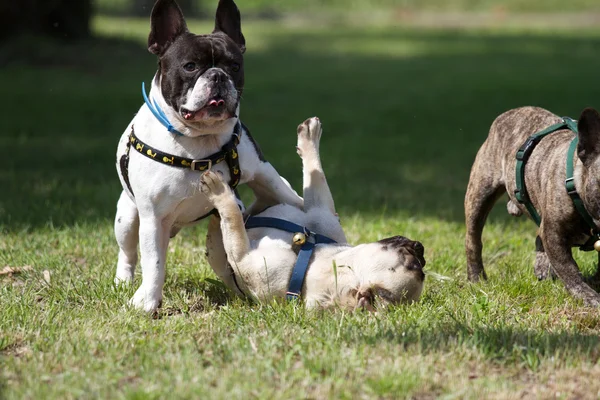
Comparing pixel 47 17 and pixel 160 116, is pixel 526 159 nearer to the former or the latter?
pixel 160 116

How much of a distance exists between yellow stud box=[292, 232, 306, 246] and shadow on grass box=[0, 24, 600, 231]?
8.93ft

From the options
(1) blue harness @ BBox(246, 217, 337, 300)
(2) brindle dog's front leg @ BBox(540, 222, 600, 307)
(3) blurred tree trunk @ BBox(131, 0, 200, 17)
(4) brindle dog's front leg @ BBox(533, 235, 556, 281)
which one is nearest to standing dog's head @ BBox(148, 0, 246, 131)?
(1) blue harness @ BBox(246, 217, 337, 300)

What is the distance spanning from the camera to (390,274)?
14.5 feet

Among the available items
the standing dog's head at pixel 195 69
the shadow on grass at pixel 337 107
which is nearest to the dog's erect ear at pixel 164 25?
the standing dog's head at pixel 195 69

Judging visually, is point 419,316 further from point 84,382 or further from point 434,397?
point 84,382

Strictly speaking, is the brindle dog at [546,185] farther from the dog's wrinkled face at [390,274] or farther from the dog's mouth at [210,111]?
the dog's mouth at [210,111]

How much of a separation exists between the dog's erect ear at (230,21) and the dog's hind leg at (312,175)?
74cm

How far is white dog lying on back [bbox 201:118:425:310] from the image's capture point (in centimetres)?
443

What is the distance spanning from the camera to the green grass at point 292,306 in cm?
358

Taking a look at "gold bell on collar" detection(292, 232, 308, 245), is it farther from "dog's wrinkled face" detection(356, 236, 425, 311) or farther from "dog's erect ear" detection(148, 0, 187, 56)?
"dog's erect ear" detection(148, 0, 187, 56)

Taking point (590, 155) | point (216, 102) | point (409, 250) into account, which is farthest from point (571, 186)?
point (216, 102)

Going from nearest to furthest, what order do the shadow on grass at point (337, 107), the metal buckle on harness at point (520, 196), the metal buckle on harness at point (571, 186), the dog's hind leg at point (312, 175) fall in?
the metal buckle on harness at point (571, 186) → the dog's hind leg at point (312, 175) → the metal buckle on harness at point (520, 196) → the shadow on grass at point (337, 107)

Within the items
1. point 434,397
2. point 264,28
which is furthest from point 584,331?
point 264,28

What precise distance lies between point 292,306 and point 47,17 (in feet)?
46.9
